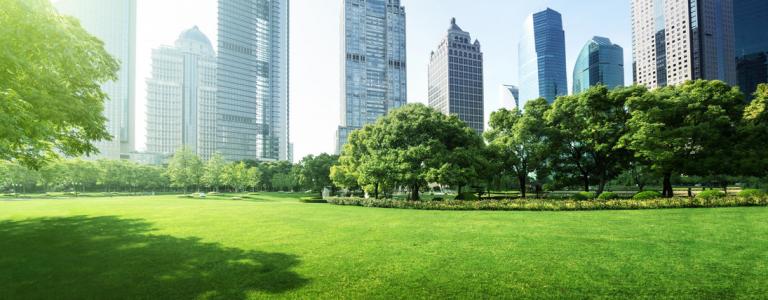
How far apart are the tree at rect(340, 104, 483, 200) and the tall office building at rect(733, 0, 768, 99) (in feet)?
549

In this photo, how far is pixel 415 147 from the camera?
34062 mm

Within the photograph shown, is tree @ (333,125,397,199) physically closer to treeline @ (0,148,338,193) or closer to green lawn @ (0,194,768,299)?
green lawn @ (0,194,768,299)

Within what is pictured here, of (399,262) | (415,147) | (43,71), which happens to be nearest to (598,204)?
(415,147)

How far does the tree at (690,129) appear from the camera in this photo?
98.7 ft

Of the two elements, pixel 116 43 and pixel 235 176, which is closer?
pixel 235 176

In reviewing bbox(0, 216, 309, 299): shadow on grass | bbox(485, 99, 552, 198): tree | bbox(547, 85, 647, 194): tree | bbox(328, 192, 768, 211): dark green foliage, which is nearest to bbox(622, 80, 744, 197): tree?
bbox(547, 85, 647, 194): tree

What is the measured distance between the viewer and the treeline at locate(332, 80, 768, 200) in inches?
1188

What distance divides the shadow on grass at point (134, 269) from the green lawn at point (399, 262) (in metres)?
0.05

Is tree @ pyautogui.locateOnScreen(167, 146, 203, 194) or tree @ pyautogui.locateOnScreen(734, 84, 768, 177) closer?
tree @ pyautogui.locateOnScreen(734, 84, 768, 177)

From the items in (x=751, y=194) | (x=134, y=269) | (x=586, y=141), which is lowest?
(x=134, y=269)

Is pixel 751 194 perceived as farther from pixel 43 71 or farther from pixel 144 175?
pixel 144 175

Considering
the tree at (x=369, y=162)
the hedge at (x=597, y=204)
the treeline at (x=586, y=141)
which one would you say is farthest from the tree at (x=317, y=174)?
the hedge at (x=597, y=204)

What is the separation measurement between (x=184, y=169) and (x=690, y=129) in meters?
82.3

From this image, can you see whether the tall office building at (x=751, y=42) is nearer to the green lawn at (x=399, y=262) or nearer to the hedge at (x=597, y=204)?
the hedge at (x=597, y=204)
